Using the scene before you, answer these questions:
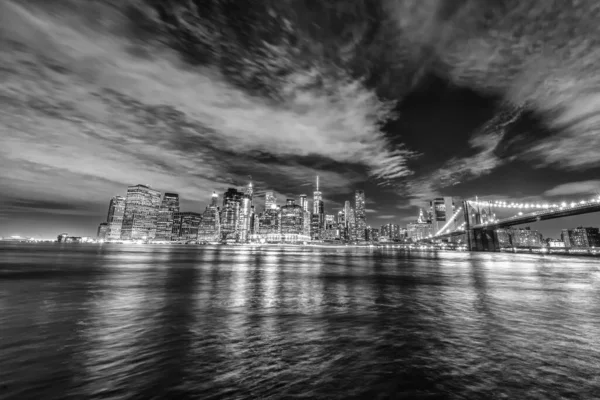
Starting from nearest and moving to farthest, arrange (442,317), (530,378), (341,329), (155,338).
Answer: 1. (530,378)
2. (155,338)
3. (341,329)
4. (442,317)

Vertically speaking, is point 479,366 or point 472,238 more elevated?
point 472,238

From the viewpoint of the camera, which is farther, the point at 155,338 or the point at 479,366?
the point at 155,338

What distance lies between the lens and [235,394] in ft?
21.8

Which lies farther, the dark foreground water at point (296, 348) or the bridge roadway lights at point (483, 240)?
the bridge roadway lights at point (483, 240)

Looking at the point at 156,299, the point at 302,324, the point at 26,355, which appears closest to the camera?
the point at 26,355

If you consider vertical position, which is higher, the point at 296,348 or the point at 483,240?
the point at 483,240

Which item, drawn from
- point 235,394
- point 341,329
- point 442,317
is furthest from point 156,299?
point 442,317

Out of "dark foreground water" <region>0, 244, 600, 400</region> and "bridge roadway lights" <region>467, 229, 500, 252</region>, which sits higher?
"bridge roadway lights" <region>467, 229, 500, 252</region>

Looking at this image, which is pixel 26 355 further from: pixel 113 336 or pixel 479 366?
pixel 479 366

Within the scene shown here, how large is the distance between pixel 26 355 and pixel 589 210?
133173mm

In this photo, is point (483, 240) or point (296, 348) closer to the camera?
point (296, 348)

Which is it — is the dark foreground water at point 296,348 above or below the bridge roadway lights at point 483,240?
below

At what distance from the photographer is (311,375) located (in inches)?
304

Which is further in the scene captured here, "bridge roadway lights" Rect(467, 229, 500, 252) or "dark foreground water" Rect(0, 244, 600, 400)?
"bridge roadway lights" Rect(467, 229, 500, 252)
